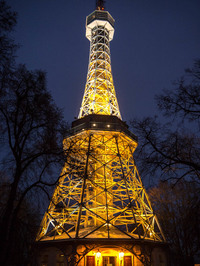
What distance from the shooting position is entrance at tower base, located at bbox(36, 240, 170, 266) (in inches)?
608

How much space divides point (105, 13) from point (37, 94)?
38.7 meters

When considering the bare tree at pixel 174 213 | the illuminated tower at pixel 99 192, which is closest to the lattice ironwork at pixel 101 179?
the illuminated tower at pixel 99 192

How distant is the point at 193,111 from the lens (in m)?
7.66

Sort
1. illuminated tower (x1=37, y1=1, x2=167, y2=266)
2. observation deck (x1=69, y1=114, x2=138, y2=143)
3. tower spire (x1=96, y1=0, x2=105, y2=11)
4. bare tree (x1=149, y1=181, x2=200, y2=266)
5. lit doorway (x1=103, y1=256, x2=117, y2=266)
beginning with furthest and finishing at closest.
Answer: tower spire (x1=96, y1=0, x2=105, y2=11) → observation deck (x1=69, y1=114, x2=138, y2=143) → lit doorway (x1=103, y1=256, x2=117, y2=266) → bare tree (x1=149, y1=181, x2=200, y2=266) → illuminated tower (x1=37, y1=1, x2=167, y2=266)

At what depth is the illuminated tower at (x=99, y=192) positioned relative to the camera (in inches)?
607

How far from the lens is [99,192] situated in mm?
22406

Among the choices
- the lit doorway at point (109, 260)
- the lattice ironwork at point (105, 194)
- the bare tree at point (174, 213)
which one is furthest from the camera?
the lattice ironwork at point (105, 194)

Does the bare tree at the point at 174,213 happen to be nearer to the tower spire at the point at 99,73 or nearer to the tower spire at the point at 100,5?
the tower spire at the point at 99,73

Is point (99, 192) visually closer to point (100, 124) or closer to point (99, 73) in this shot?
point (100, 124)

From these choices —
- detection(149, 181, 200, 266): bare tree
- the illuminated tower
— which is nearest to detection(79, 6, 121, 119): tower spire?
the illuminated tower

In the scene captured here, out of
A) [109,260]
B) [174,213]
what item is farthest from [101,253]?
[174,213]

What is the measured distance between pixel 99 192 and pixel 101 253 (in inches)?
235

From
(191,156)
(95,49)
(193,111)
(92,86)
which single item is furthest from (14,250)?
(95,49)

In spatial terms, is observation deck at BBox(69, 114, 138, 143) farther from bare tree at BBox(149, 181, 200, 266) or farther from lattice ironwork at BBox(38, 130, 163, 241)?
bare tree at BBox(149, 181, 200, 266)
